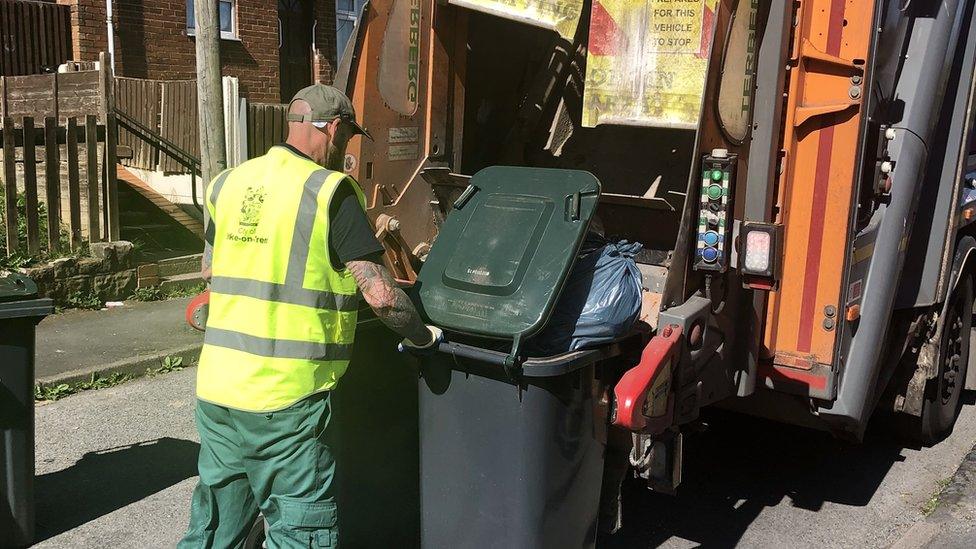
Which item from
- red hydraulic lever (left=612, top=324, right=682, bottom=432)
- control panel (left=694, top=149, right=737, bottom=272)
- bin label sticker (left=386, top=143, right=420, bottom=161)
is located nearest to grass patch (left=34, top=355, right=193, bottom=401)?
bin label sticker (left=386, top=143, right=420, bottom=161)

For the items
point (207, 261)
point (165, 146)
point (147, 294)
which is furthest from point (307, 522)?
point (165, 146)

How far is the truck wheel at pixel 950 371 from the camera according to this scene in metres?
4.71

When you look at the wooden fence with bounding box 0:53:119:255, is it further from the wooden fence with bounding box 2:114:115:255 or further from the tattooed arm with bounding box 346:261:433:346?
the tattooed arm with bounding box 346:261:433:346

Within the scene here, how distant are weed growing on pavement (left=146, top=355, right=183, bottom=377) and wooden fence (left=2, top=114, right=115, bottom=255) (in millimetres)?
1718

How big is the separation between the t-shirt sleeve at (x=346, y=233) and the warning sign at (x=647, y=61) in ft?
4.84

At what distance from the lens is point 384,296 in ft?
8.70

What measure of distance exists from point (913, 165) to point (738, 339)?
103 cm

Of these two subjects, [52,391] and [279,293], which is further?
[52,391]

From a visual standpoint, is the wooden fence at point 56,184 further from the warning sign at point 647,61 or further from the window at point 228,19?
the warning sign at point 647,61

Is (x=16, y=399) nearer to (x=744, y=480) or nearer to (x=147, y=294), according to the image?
(x=744, y=480)

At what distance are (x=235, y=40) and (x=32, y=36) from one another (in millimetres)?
2531

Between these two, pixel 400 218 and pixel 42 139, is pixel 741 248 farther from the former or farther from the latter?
pixel 42 139

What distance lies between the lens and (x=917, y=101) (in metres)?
3.75

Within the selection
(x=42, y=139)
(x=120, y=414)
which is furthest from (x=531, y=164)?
(x=42, y=139)
